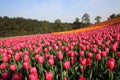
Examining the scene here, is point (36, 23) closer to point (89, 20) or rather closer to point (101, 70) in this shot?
point (89, 20)

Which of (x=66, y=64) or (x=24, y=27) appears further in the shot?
(x=24, y=27)

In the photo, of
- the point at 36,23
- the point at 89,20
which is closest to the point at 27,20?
the point at 36,23

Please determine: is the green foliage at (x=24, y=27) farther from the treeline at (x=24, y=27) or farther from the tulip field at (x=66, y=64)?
the tulip field at (x=66, y=64)

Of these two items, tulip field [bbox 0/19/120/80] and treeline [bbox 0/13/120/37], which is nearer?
tulip field [bbox 0/19/120/80]

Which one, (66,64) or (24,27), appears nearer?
(66,64)

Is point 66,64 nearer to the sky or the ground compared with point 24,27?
nearer to the sky

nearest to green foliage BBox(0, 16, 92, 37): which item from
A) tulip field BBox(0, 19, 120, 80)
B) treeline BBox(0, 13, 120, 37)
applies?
treeline BBox(0, 13, 120, 37)

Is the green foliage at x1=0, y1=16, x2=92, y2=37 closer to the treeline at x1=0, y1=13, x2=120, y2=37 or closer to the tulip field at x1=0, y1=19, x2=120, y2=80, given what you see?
the treeline at x1=0, y1=13, x2=120, y2=37

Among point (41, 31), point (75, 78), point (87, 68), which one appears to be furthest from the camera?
point (41, 31)

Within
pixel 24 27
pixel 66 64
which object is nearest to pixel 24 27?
pixel 24 27

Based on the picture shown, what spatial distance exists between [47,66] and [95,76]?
43.7 inches

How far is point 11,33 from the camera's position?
160 ft

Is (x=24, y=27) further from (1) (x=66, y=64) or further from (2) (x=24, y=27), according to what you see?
(1) (x=66, y=64)

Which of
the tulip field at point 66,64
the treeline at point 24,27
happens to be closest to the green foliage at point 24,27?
the treeline at point 24,27
